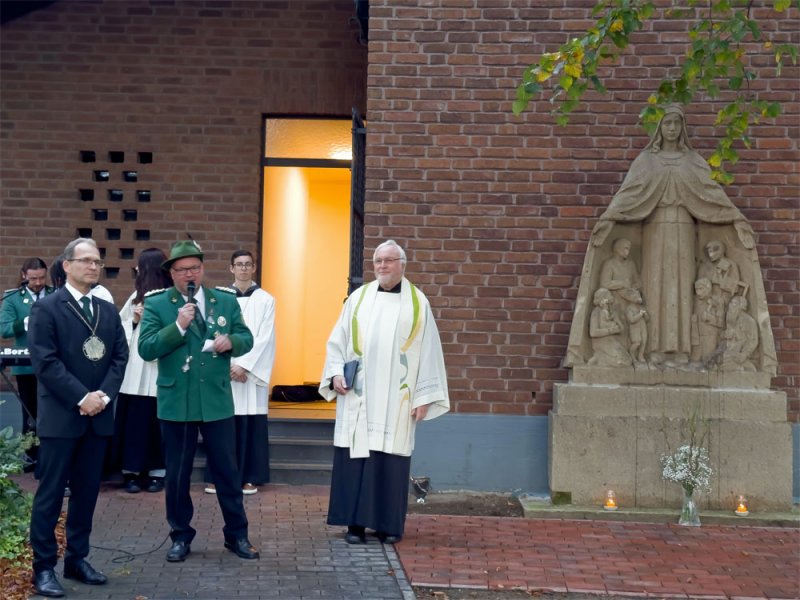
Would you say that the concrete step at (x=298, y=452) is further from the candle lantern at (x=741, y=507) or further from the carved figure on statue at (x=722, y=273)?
the carved figure on statue at (x=722, y=273)

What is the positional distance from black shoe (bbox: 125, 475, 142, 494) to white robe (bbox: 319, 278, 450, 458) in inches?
93.9

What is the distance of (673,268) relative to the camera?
29.8ft

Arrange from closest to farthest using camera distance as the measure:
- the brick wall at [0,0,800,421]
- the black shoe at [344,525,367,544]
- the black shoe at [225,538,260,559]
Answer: the black shoe at [225,538,260,559] → the black shoe at [344,525,367,544] → the brick wall at [0,0,800,421]

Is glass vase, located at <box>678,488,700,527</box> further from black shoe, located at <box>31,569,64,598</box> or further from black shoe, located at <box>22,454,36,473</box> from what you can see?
black shoe, located at <box>22,454,36,473</box>

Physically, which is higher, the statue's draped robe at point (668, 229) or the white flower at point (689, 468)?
the statue's draped robe at point (668, 229)

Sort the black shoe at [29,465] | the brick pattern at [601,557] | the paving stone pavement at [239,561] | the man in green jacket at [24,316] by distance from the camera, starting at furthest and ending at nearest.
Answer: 1. the man in green jacket at [24,316]
2. the black shoe at [29,465]
3. the brick pattern at [601,557]
4. the paving stone pavement at [239,561]

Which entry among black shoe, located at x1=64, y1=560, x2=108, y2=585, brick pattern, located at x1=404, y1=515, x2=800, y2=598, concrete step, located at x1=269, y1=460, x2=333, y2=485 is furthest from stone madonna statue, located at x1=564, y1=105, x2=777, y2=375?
black shoe, located at x1=64, y1=560, x2=108, y2=585

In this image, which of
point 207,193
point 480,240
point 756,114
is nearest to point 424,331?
point 480,240

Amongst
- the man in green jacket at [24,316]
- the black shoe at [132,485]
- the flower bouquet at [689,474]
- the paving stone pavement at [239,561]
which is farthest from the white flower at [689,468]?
the man in green jacket at [24,316]

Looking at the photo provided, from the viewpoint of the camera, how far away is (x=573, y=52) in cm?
658

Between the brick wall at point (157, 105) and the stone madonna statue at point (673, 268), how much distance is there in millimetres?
3528

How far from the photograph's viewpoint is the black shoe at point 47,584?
19.9ft

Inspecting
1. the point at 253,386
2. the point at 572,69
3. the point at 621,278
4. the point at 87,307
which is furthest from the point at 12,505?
the point at 621,278

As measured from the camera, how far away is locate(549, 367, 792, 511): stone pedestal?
888cm
